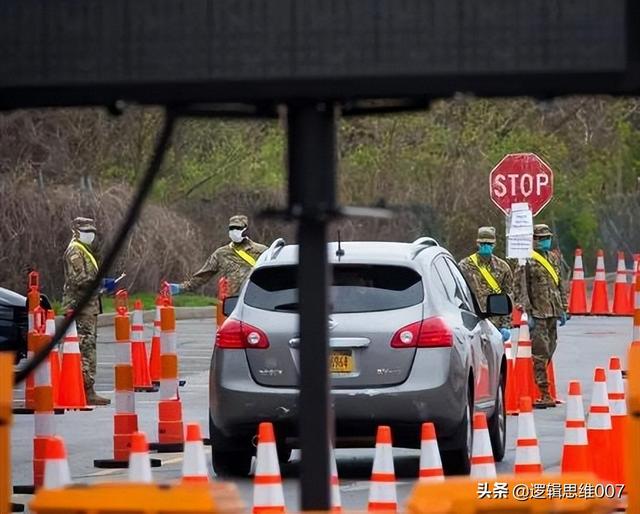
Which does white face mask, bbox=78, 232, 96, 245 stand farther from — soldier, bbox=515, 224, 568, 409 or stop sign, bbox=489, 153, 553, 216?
stop sign, bbox=489, 153, 553, 216

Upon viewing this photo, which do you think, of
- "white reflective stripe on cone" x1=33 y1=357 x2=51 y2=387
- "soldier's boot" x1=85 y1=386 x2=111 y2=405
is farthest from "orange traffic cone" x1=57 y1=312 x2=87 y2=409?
"white reflective stripe on cone" x1=33 y1=357 x2=51 y2=387

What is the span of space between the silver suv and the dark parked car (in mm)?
10426

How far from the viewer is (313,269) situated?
21.4ft

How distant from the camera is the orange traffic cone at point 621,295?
117 feet

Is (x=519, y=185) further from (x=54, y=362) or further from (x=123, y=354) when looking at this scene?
(x=123, y=354)

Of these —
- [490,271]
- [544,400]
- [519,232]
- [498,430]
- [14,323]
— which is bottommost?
[544,400]

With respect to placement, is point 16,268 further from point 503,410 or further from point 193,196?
point 503,410

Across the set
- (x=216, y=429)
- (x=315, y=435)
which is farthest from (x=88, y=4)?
(x=216, y=429)

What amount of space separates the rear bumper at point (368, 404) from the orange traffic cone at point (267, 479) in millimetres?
2880

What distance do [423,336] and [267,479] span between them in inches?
135

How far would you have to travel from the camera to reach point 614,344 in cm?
2844

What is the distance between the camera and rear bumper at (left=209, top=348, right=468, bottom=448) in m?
13.1

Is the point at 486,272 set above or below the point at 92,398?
above

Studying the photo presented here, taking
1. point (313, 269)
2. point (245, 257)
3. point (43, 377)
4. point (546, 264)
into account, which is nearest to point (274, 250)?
point (43, 377)
